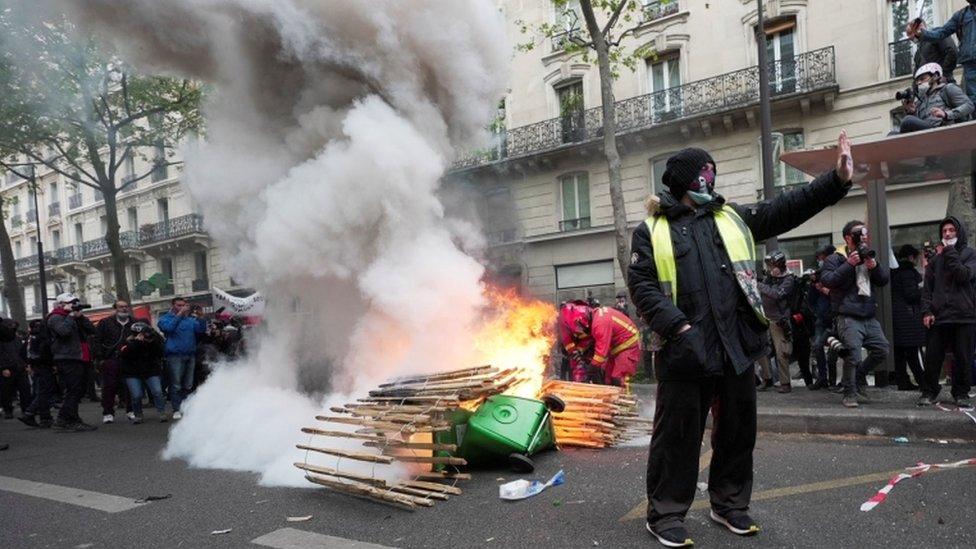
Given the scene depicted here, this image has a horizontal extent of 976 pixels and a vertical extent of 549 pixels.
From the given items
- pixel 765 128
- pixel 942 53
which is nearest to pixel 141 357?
pixel 765 128

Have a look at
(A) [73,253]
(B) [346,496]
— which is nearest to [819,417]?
(B) [346,496]

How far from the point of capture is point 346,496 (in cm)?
437

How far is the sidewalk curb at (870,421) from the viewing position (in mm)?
5023

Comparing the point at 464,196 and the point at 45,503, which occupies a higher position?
the point at 464,196

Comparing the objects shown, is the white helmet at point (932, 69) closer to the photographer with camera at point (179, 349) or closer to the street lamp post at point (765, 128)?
the street lamp post at point (765, 128)

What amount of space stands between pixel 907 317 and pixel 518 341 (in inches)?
164

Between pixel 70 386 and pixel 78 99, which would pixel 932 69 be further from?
pixel 78 99

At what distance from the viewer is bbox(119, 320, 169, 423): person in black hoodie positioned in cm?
851

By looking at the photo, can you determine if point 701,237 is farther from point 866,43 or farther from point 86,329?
point 866,43

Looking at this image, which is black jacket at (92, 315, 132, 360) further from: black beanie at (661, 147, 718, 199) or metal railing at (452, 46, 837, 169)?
black beanie at (661, 147, 718, 199)

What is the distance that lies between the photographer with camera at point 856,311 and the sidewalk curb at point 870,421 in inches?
15.0

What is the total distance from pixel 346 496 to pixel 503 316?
2.46 meters

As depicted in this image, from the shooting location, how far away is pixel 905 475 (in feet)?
13.2

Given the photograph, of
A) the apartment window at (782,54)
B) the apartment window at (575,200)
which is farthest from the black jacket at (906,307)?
the apartment window at (575,200)
